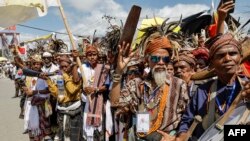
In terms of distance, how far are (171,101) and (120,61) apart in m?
0.75

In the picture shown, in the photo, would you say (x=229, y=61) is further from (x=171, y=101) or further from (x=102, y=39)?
(x=102, y=39)

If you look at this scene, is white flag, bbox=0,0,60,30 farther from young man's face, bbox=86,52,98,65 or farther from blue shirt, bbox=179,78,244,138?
blue shirt, bbox=179,78,244,138

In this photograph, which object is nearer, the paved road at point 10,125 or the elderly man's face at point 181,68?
the elderly man's face at point 181,68

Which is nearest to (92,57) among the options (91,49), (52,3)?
(91,49)

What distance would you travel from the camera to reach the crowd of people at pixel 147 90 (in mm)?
2828

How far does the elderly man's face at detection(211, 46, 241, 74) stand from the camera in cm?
279

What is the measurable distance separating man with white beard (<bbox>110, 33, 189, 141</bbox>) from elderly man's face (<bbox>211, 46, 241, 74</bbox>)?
0.65m

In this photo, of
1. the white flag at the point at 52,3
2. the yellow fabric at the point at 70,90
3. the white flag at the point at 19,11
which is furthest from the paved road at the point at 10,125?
the white flag at the point at 52,3

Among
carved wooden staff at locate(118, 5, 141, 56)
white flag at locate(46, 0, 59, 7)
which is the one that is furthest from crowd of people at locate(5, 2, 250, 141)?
white flag at locate(46, 0, 59, 7)

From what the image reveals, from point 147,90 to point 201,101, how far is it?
77 cm

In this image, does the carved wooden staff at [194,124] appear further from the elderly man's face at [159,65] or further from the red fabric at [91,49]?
the red fabric at [91,49]

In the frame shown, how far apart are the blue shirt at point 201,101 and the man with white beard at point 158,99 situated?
0.86 ft

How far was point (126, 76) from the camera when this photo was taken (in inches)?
197

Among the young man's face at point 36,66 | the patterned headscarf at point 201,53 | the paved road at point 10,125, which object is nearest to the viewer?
the patterned headscarf at point 201,53
